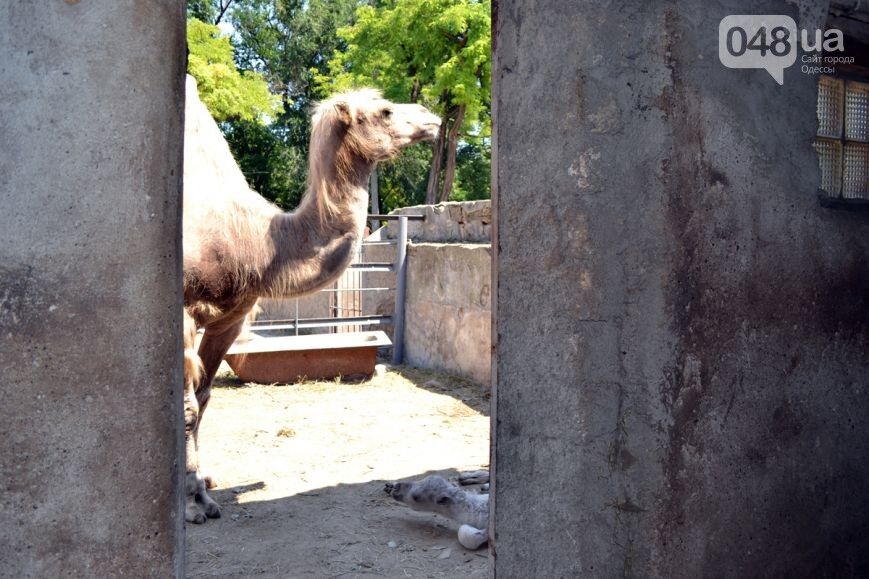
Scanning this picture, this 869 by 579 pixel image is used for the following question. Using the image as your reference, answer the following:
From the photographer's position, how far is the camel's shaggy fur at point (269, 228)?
15.3 ft

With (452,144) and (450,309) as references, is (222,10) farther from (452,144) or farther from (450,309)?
(450,309)

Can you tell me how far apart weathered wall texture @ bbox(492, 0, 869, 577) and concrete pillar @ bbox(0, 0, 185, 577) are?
1.01m

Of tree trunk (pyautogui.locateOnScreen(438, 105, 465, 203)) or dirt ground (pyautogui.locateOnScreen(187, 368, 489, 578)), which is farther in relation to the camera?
tree trunk (pyautogui.locateOnScreen(438, 105, 465, 203))

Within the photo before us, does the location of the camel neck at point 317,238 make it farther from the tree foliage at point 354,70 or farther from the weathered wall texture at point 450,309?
the tree foliage at point 354,70

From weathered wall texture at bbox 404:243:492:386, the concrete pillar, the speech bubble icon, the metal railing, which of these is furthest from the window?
the metal railing

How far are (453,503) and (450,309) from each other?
4.43m

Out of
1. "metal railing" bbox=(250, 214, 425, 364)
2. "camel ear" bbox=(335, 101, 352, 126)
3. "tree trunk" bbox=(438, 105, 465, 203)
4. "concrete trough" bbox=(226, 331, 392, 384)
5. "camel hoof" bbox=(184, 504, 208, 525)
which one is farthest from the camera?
"tree trunk" bbox=(438, 105, 465, 203)

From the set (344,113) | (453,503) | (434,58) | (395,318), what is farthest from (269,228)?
(434,58)

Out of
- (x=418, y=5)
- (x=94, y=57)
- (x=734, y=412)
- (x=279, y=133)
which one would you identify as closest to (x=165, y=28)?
(x=94, y=57)

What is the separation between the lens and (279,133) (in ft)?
96.1

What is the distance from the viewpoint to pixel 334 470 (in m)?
5.46

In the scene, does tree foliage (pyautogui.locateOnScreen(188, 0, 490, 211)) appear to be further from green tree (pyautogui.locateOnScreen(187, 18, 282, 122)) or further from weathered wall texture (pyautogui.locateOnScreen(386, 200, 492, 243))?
weathered wall texture (pyautogui.locateOnScreen(386, 200, 492, 243))

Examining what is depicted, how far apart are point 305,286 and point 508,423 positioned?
287cm

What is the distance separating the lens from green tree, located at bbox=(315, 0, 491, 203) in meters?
18.8
